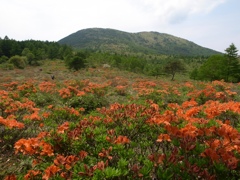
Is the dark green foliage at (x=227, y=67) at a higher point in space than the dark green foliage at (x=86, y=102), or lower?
higher

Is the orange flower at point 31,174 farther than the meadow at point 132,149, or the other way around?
the orange flower at point 31,174

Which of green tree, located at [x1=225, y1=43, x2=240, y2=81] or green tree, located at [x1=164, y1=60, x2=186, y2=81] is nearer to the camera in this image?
green tree, located at [x1=225, y1=43, x2=240, y2=81]

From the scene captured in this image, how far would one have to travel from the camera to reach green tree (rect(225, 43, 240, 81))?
35844 millimetres

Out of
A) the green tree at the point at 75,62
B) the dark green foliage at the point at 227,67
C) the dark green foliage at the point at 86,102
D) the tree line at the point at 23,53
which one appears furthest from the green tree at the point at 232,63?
the tree line at the point at 23,53

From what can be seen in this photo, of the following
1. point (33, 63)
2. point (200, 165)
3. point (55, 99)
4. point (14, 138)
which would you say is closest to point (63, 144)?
point (200, 165)

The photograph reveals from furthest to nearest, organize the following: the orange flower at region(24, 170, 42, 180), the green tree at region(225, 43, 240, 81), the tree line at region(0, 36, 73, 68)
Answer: the tree line at region(0, 36, 73, 68) → the green tree at region(225, 43, 240, 81) → the orange flower at region(24, 170, 42, 180)

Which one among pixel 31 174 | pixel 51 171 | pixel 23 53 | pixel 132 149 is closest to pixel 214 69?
pixel 132 149

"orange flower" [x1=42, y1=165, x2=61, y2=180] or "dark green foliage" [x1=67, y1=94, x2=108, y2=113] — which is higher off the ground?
"orange flower" [x1=42, y1=165, x2=61, y2=180]

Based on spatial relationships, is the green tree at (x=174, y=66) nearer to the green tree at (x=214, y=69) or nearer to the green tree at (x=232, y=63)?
the green tree at (x=214, y=69)

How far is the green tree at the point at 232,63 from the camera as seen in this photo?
35.8m

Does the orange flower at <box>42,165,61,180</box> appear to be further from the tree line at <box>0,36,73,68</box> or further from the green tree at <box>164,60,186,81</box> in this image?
the tree line at <box>0,36,73,68</box>

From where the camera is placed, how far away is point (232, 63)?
1412 inches

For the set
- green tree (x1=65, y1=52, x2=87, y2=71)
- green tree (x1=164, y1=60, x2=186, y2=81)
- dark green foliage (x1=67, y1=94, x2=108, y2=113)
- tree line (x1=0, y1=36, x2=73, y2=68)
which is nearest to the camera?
dark green foliage (x1=67, y1=94, x2=108, y2=113)

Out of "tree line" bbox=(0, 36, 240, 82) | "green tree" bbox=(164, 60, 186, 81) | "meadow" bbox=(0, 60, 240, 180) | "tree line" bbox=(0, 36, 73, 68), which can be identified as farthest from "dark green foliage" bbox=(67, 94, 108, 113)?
"tree line" bbox=(0, 36, 73, 68)
